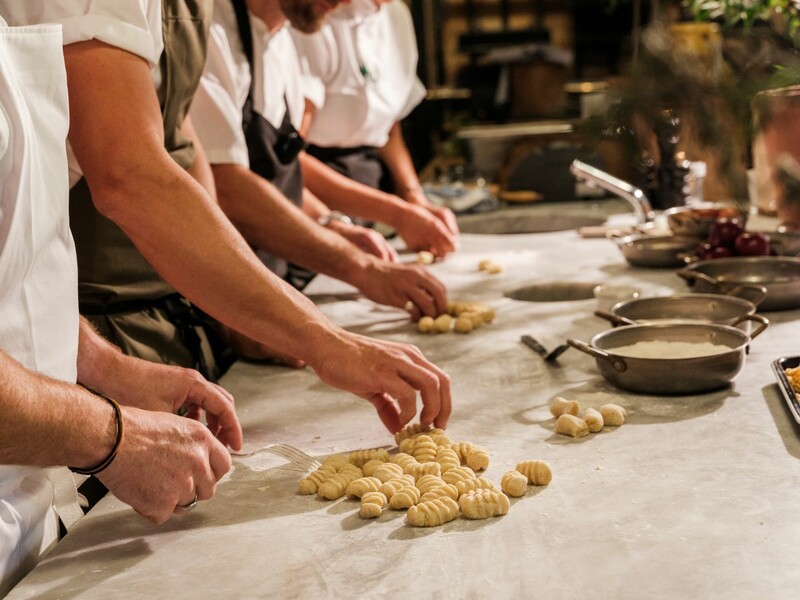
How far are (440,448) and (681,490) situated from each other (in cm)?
35

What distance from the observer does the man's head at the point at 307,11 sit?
2641 mm

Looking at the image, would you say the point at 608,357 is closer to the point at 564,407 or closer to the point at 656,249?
the point at 564,407

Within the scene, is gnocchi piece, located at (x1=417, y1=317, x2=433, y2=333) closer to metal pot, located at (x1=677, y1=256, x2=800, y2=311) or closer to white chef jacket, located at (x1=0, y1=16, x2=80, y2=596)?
metal pot, located at (x1=677, y1=256, x2=800, y2=311)

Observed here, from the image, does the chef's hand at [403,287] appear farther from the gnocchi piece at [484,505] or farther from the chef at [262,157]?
the gnocchi piece at [484,505]

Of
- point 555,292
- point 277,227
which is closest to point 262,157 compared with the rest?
point 277,227

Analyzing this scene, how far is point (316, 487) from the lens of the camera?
4.61ft

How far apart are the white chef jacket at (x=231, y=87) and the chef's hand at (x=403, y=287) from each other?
1.41 ft

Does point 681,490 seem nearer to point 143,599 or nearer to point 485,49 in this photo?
point 143,599

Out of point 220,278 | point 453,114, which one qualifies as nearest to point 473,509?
point 220,278

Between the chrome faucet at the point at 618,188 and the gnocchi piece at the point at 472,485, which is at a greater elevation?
the gnocchi piece at the point at 472,485

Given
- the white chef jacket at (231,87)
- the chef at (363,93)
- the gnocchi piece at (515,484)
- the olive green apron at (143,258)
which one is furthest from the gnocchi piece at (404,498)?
the chef at (363,93)

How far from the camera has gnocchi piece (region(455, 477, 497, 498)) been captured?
4.34 feet

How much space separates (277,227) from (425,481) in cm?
135

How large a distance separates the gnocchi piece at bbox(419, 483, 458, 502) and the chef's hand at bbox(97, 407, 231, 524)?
0.91 ft
